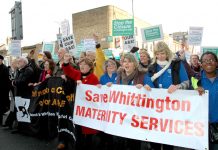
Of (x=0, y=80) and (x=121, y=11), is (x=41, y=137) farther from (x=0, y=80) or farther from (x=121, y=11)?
(x=121, y=11)

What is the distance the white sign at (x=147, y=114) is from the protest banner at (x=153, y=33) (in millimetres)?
4147

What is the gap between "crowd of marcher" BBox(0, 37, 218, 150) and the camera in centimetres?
374

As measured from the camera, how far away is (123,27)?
387 inches

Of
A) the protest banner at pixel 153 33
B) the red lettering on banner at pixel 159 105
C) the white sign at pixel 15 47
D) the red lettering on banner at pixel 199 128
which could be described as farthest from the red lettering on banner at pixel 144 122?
the white sign at pixel 15 47

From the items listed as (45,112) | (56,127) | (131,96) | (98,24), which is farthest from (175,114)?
(98,24)

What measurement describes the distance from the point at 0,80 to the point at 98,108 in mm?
4191

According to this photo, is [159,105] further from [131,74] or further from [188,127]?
[131,74]

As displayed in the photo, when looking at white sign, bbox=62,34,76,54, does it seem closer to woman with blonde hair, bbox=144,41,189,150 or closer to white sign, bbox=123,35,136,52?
white sign, bbox=123,35,136,52

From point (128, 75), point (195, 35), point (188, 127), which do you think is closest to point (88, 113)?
point (128, 75)

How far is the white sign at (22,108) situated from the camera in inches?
266

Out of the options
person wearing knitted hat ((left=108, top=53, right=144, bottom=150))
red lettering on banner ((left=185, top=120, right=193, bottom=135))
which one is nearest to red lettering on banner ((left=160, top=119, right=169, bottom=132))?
red lettering on banner ((left=185, top=120, right=193, bottom=135))

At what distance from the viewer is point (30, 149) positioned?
5602 mm

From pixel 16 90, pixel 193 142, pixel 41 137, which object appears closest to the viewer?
pixel 193 142

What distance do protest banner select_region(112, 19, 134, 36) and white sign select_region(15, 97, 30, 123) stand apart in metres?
4.21
